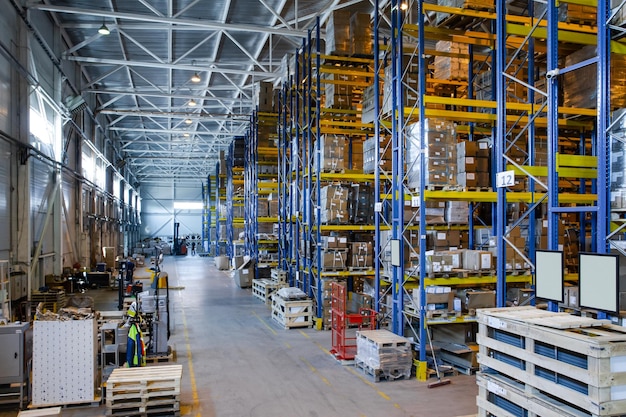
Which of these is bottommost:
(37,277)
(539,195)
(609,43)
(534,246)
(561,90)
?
(37,277)

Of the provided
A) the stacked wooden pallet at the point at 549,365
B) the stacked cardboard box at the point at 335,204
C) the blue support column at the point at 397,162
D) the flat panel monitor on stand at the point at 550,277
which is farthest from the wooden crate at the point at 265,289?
the stacked wooden pallet at the point at 549,365

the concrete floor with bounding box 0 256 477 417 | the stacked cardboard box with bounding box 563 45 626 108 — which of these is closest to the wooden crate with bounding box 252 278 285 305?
the concrete floor with bounding box 0 256 477 417

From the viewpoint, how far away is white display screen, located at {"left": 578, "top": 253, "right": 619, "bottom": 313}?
16.4 ft

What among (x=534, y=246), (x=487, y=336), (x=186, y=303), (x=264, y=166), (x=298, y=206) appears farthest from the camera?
(x=264, y=166)

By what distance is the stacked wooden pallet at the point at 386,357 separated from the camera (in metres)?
8.66

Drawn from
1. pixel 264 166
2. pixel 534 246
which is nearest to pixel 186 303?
pixel 264 166

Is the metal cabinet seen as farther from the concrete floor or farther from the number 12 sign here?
the number 12 sign

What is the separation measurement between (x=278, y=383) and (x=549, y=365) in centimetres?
523

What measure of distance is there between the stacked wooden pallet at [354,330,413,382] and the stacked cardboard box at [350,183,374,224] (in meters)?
5.17

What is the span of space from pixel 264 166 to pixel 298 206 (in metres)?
7.33

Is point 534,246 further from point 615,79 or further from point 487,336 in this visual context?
point 487,336

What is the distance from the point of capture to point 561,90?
10.6 m

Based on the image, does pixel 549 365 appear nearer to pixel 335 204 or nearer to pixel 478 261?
pixel 478 261

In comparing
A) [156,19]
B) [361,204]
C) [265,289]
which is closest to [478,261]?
[361,204]
